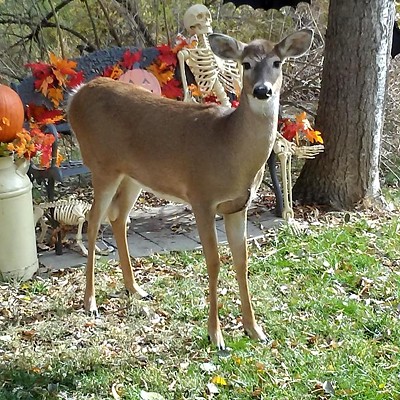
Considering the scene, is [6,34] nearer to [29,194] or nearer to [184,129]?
[29,194]

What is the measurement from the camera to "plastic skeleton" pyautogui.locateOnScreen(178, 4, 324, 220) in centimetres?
649

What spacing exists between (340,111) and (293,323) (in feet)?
9.15

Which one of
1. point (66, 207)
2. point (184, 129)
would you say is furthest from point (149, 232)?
point (184, 129)

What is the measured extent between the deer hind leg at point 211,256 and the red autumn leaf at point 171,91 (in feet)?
8.63

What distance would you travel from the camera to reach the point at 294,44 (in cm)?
419

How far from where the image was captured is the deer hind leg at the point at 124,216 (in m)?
5.06

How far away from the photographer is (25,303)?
510 centimetres

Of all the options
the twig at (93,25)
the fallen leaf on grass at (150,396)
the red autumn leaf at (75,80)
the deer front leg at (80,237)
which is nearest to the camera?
the fallen leaf on grass at (150,396)

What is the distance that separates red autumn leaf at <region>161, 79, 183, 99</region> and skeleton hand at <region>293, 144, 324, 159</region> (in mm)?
1119

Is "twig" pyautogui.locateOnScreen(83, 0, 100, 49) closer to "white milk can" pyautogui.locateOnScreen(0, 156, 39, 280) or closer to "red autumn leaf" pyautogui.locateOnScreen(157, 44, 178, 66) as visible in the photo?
"red autumn leaf" pyautogui.locateOnScreen(157, 44, 178, 66)

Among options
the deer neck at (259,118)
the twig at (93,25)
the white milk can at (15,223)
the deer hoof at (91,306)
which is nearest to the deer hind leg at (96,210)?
→ the deer hoof at (91,306)

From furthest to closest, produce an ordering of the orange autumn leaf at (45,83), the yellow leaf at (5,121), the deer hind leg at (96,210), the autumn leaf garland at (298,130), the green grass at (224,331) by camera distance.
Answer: the autumn leaf garland at (298,130) → the orange autumn leaf at (45,83) → the yellow leaf at (5,121) → the deer hind leg at (96,210) → the green grass at (224,331)

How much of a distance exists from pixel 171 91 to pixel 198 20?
67 centimetres

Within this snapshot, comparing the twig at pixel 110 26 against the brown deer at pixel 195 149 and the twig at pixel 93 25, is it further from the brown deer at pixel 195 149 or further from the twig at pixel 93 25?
the brown deer at pixel 195 149
